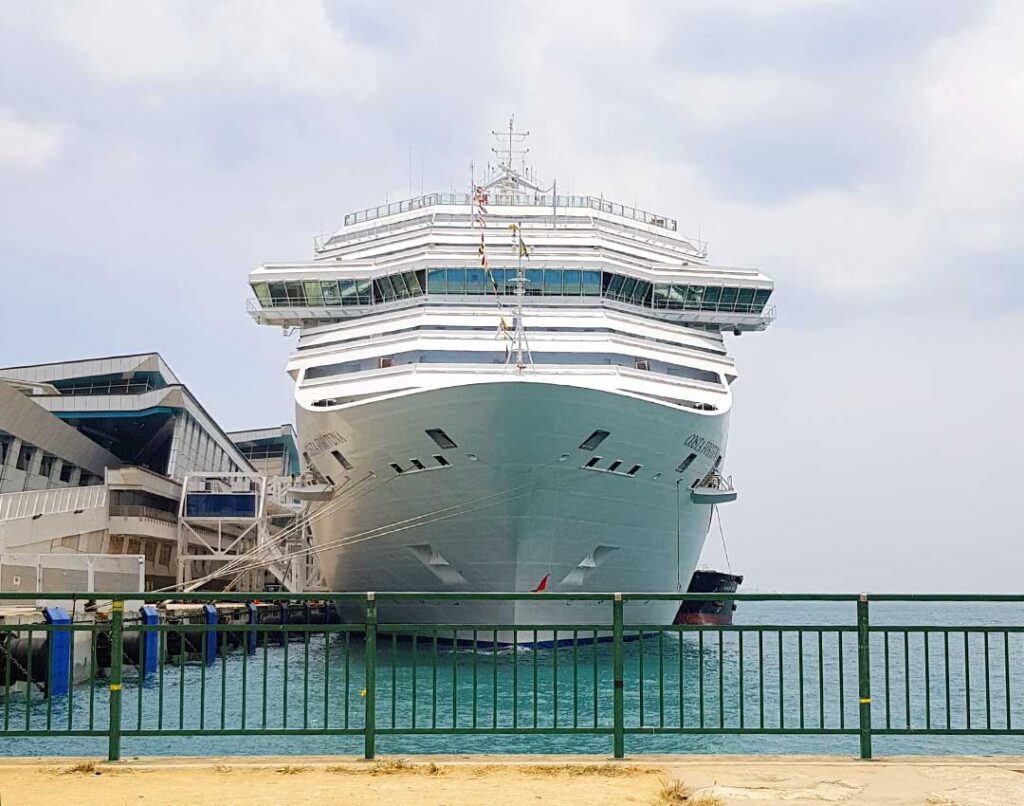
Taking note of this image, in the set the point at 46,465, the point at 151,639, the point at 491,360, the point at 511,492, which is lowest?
the point at 151,639

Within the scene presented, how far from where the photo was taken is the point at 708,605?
56.4 m

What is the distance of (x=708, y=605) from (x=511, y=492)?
29.8 m

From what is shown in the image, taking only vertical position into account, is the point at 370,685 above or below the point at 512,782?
above

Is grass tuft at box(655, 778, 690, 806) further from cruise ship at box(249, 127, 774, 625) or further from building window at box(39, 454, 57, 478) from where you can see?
building window at box(39, 454, 57, 478)

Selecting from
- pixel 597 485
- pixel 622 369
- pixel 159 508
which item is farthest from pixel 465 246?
pixel 159 508

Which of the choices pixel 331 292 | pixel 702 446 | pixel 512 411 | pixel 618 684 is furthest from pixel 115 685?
pixel 331 292

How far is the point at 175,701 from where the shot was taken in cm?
2598

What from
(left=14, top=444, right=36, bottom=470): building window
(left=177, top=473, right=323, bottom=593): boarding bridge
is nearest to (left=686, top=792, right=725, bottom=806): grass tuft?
(left=177, top=473, right=323, bottom=593): boarding bridge

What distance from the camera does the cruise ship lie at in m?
28.9

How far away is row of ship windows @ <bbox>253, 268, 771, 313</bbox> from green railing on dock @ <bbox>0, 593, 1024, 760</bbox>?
9581mm

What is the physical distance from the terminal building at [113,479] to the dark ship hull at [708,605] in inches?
678

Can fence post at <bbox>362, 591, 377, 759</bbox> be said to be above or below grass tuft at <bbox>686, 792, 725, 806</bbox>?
above

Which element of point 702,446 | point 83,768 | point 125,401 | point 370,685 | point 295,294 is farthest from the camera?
point 125,401

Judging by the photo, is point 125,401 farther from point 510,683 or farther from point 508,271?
point 510,683
